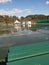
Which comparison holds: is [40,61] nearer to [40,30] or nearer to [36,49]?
[36,49]

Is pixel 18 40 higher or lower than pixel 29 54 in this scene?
lower

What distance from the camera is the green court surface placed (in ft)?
4.64

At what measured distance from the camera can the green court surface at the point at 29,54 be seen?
1.41 meters

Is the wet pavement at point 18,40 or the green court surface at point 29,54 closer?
the green court surface at point 29,54

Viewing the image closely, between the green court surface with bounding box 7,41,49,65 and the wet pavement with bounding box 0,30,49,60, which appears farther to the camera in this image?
the wet pavement with bounding box 0,30,49,60

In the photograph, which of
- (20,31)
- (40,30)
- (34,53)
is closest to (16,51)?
(34,53)

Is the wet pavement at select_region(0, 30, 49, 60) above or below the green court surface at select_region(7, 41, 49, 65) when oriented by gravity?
below

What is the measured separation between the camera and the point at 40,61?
1.60m

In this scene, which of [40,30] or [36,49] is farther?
[40,30]

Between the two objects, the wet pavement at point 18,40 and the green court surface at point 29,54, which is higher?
the green court surface at point 29,54

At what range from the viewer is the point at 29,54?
58.7 inches

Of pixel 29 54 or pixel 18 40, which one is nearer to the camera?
pixel 29 54

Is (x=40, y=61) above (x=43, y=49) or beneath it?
beneath

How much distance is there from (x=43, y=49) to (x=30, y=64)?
20 cm
